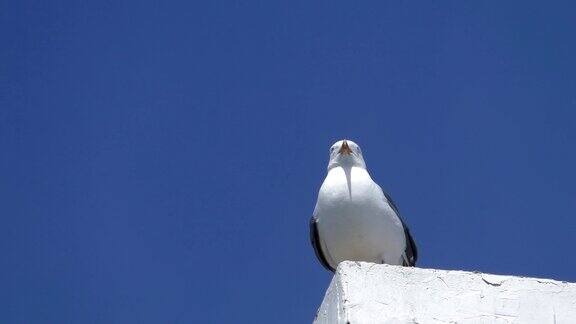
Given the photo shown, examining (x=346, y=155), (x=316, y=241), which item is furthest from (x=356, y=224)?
(x=346, y=155)

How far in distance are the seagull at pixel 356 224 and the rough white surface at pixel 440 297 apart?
5.35 feet

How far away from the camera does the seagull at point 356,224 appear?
7641 mm

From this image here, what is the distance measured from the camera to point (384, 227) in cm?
773

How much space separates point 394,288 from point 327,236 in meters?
2.01

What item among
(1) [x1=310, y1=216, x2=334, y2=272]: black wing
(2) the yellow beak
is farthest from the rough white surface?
(2) the yellow beak

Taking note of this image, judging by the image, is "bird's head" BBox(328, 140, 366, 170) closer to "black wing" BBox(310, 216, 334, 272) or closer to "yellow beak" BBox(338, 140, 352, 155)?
"yellow beak" BBox(338, 140, 352, 155)

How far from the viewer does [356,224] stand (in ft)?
25.0

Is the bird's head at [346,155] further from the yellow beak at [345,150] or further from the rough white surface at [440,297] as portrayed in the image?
the rough white surface at [440,297]

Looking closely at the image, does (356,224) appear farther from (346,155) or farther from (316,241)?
(346,155)

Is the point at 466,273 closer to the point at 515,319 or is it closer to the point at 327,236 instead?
the point at 515,319

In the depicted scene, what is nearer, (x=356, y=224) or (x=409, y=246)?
(x=356, y=224)

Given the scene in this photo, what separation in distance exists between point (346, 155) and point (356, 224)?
4.53ft

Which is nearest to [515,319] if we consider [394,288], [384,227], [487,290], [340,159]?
[487,290]

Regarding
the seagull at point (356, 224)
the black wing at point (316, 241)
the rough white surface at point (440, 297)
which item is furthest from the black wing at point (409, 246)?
the rough white surface at point (440, 297)
